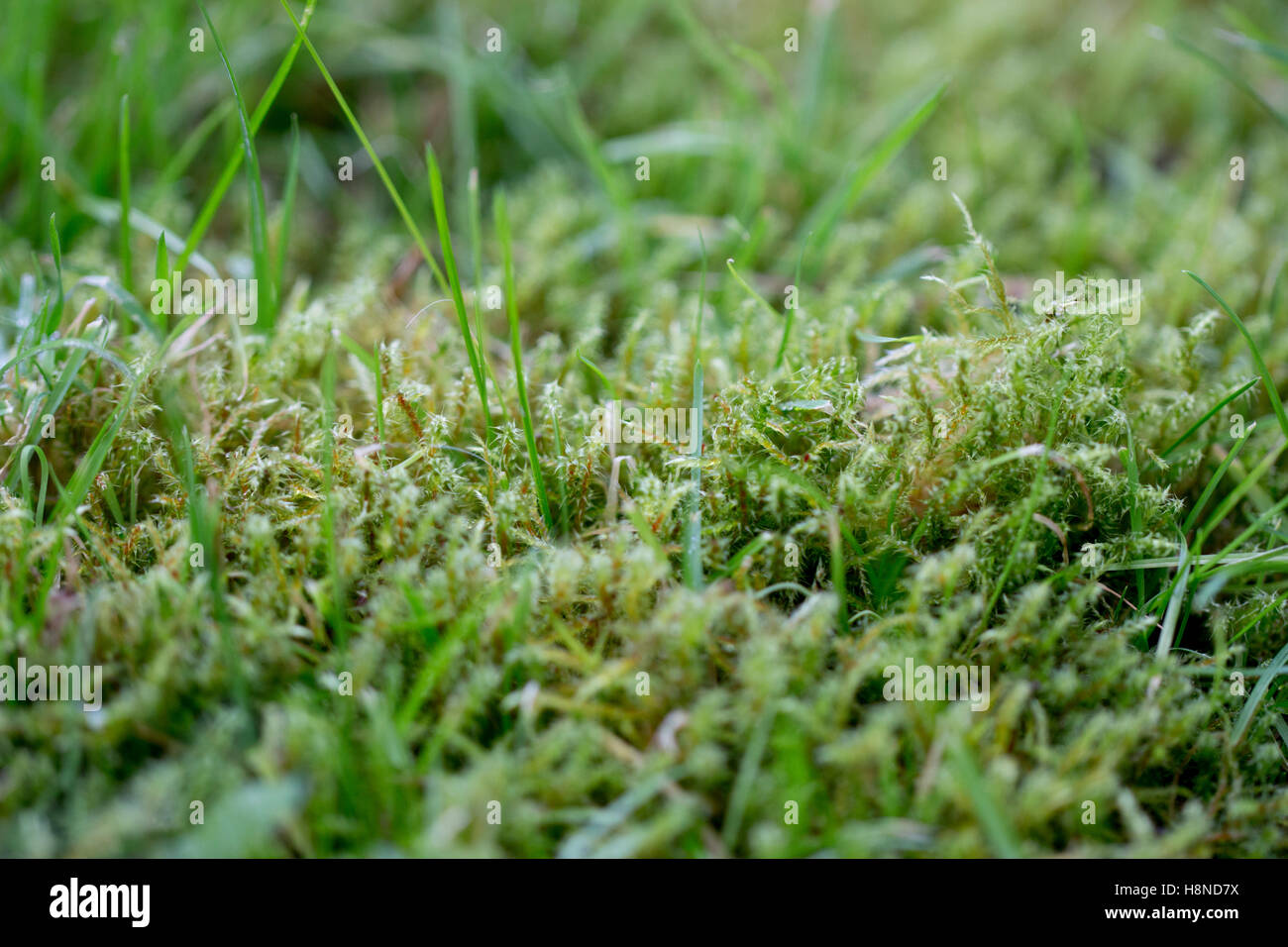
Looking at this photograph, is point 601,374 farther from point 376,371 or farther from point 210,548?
point 210,548

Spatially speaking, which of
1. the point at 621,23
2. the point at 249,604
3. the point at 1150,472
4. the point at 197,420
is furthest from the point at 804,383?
the point at 621,23

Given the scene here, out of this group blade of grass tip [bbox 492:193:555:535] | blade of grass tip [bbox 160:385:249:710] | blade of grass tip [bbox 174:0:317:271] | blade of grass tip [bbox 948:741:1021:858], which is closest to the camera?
blade of grass tip [bbox 948:741:1021:858]

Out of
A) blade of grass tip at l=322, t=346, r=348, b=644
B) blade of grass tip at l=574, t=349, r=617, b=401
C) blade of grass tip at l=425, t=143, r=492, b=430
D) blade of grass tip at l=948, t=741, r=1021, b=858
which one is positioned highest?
blade of grass tip at l=425, t=143, r=492, b=430

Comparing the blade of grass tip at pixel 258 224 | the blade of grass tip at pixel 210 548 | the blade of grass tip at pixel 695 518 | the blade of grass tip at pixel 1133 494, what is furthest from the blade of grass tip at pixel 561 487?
the blade of grass tip at pixel 1133 494

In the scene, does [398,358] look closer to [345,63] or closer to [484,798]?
[484,798]

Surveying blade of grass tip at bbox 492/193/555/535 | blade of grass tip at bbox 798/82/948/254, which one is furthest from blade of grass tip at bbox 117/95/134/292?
blade of grass tip at bbox 798/82/948/254

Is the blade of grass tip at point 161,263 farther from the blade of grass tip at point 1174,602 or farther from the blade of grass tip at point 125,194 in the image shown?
the blade of grass tip at point 1174,602

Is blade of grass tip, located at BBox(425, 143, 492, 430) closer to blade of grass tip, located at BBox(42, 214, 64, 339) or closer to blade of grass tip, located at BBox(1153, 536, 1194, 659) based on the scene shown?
blade of grass tip, located at BBox(42, 214, 64, 339)
